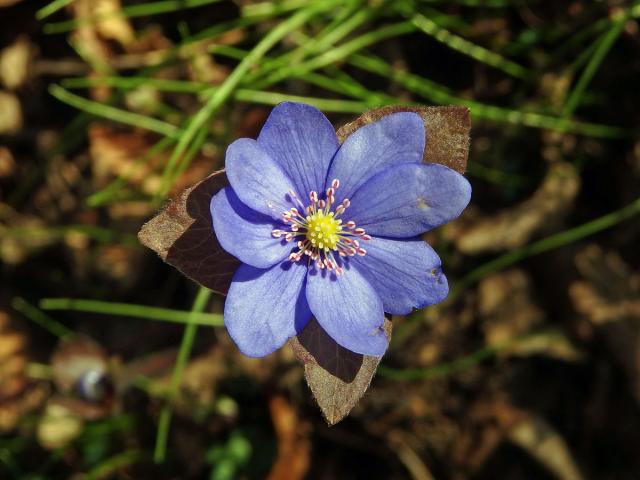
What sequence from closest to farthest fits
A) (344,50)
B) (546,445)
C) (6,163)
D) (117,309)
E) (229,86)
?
(229,86) < (344,50) < (546,445) < (117,309) < (6,163)

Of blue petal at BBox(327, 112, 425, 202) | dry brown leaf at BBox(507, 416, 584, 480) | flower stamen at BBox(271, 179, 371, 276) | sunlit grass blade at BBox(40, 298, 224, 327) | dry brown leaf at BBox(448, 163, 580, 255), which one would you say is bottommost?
dry brown leaf at BBox(507, 416, 584, 480)

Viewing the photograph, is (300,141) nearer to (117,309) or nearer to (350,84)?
(350,84)

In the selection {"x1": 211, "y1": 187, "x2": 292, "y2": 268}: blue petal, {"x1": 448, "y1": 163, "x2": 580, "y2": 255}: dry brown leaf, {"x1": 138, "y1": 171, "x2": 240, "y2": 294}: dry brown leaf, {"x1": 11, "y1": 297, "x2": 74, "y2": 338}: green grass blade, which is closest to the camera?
{"x1": 211, "y1": 187, "x2": 292, "y2": 268}: blue petal

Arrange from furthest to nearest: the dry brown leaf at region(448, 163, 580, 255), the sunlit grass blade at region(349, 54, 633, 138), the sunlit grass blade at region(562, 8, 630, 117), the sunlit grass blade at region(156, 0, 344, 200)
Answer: the dry brown leaf at region(448, 163, 580, 255), the sunlit grass blade at region(349, 54, 633, 138), the sunlit grass blade at region(562, 8, 630, 117), the sunlit grass blade at region(156, 0, 344, 200)

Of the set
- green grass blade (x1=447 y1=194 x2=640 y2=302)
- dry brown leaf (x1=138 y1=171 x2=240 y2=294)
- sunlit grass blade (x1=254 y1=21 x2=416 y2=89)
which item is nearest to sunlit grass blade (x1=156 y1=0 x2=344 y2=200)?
sunlit grass blade (x1=254 y1=21 x2=416 y2=89)

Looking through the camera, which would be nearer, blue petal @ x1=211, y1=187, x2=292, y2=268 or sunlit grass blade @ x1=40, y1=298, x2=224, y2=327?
blue petal @ x1=211, y1=187, x2=292, y2=268

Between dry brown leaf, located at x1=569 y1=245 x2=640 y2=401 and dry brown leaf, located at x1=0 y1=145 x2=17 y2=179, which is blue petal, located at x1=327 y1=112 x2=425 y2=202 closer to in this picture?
dry brown leaf, located at x1=569 y1=245 x2=640 y2=401

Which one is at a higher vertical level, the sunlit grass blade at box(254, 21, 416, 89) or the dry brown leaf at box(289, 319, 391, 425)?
the sunlit grass blade at box(254, 21, 416, 89)

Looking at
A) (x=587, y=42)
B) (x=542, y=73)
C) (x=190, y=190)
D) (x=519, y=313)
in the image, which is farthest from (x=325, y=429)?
(x=587, y=42)

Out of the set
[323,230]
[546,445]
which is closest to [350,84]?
[323,230]
